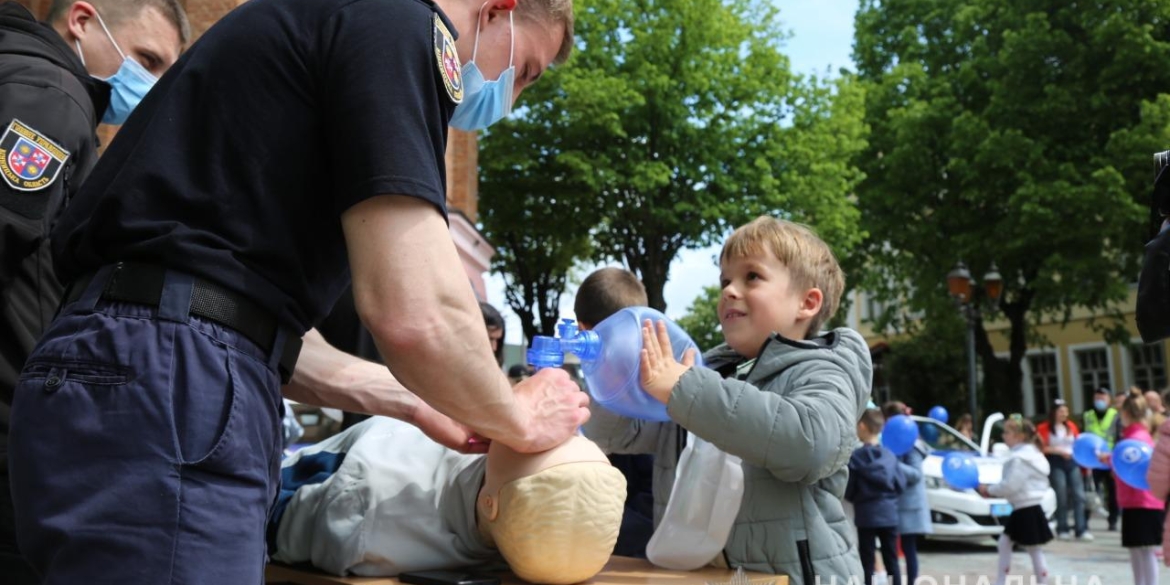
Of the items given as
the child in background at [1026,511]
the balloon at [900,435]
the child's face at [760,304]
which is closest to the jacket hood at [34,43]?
the child's face at [760,304]

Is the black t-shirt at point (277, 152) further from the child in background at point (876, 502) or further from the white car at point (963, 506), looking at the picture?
the white car at point (963, 506)

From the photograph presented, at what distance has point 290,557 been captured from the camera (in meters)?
2.51

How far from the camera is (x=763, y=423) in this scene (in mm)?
2551

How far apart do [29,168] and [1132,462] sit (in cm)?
950

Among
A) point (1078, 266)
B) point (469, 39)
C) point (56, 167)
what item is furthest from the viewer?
point (1078, 266)

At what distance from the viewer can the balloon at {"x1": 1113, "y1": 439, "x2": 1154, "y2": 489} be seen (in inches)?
364

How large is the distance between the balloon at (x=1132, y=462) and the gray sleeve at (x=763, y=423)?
7868 millimetres

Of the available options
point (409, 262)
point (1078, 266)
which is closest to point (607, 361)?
point (409, 262)

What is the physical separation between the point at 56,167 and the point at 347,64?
1.21 meters

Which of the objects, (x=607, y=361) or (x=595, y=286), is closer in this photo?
(x=607, y=361)

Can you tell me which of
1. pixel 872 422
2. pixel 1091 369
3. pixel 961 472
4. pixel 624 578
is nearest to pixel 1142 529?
pixel 872 422

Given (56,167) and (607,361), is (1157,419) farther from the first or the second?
(56,167)

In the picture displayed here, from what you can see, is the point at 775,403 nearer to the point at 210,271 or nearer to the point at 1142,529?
the point at 210,271

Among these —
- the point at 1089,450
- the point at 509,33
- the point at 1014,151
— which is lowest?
the point at 1089,450
